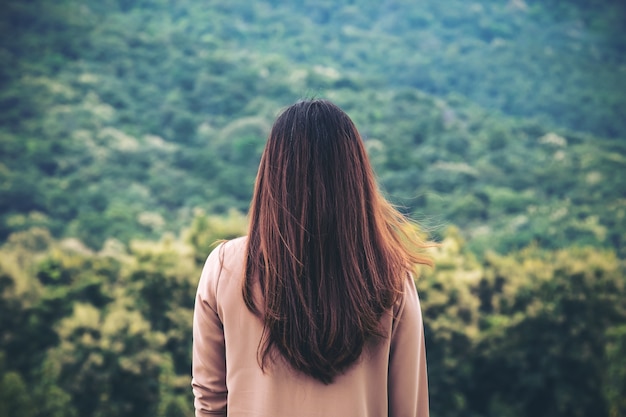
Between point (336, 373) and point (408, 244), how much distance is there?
0.31 metres

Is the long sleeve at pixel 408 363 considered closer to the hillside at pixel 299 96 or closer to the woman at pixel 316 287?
the woman at pixel 316 287

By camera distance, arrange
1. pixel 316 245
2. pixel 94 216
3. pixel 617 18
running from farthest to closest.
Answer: pixel 617 18, pixel 94 216, pixel 316 245

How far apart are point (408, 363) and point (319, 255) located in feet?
0.98

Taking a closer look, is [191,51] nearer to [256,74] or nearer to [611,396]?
[256,74]

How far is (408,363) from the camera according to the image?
1.13 meters

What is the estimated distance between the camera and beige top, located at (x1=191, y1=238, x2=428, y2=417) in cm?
108

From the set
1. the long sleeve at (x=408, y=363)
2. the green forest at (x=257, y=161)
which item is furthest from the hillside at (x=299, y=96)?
the long sleeve at (x=408, y=363)

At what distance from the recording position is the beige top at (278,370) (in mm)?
1083

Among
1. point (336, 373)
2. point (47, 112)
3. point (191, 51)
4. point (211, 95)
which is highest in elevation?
point (191, 51)

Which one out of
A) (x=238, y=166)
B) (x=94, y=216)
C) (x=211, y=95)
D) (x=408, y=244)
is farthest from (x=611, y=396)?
(x=211, y=95)

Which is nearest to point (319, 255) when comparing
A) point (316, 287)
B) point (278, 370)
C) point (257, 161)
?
point (316, 287)

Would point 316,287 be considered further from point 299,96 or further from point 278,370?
point 299,96

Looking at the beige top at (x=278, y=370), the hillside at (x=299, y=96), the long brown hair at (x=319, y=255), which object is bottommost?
the beige top at (x=278, y=370)

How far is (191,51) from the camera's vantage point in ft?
86.1
